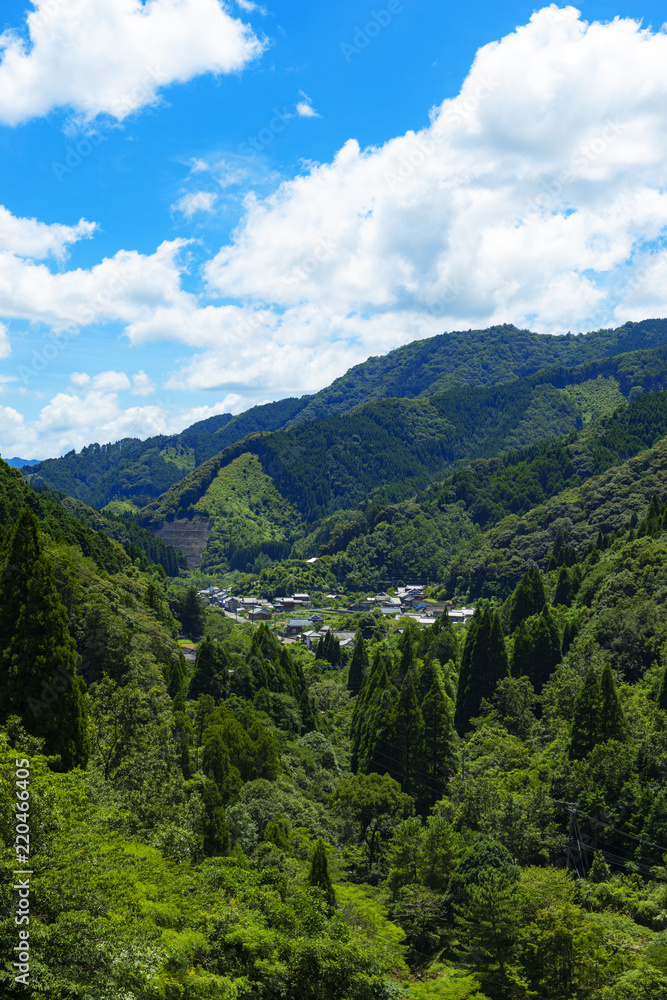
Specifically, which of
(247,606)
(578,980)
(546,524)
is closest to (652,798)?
(578,980)

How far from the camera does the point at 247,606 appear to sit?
148 meters

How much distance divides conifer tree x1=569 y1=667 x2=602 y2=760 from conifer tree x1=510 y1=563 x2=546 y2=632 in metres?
34.1

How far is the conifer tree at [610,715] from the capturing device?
1533 inches

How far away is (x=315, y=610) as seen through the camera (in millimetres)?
148000

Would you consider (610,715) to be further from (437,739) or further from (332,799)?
(332,799)

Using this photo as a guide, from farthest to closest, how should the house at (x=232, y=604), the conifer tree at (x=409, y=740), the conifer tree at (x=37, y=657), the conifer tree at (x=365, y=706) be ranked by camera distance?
1. the house at (x=232, y=604)
2. the conifer tree at (x=365, y=706)
3. the conifer tree at (x=409, y=740)
4. the conifer tree at (x=37, y=657)

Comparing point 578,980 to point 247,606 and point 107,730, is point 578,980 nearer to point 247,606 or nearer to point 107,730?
point 107,730

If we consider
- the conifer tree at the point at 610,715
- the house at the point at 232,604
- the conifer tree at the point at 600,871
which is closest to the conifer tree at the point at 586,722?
the conifer tree at the point at 610,715

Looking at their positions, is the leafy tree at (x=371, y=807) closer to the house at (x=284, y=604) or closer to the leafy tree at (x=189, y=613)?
the leafy tree at (x=189, y=613)

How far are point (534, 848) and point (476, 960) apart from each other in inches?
406

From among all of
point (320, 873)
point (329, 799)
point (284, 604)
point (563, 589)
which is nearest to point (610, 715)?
point (329, 799)

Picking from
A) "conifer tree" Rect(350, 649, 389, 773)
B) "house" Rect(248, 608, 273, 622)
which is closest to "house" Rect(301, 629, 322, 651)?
"house" Rect(248, 608, 273, 622)

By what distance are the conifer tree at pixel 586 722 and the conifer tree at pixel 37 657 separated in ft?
89.7

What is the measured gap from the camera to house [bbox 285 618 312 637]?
402 ft
